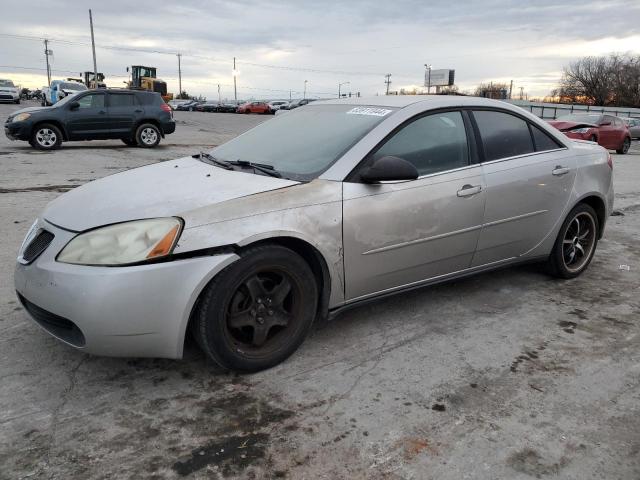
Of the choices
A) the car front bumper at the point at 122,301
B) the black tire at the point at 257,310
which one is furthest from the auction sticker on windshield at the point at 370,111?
the car front bumper at the point at 122,301

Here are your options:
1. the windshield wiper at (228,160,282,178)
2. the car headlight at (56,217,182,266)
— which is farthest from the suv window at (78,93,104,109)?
the car headlight at (56,217,182,266)

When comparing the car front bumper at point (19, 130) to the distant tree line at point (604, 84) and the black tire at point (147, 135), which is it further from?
the distant tree line at point (604, 84)

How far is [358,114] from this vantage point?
3.61 metres

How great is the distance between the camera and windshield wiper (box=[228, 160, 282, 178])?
320 cm

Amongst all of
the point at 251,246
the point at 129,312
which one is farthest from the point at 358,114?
the point at 129,312

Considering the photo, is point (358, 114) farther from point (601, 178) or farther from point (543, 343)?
point (601, 178)

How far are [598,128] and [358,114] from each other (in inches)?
677

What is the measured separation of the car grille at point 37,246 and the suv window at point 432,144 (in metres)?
1.86

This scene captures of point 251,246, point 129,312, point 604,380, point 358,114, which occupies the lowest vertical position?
point 604,380

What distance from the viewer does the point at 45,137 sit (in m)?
13.1

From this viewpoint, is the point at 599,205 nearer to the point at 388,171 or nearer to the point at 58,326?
the point at 388,171

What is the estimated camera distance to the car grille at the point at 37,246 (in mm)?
2773

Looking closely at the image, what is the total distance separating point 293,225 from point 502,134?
1978mm

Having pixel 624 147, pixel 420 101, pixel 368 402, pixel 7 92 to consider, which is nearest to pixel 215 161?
pixel 420 101
